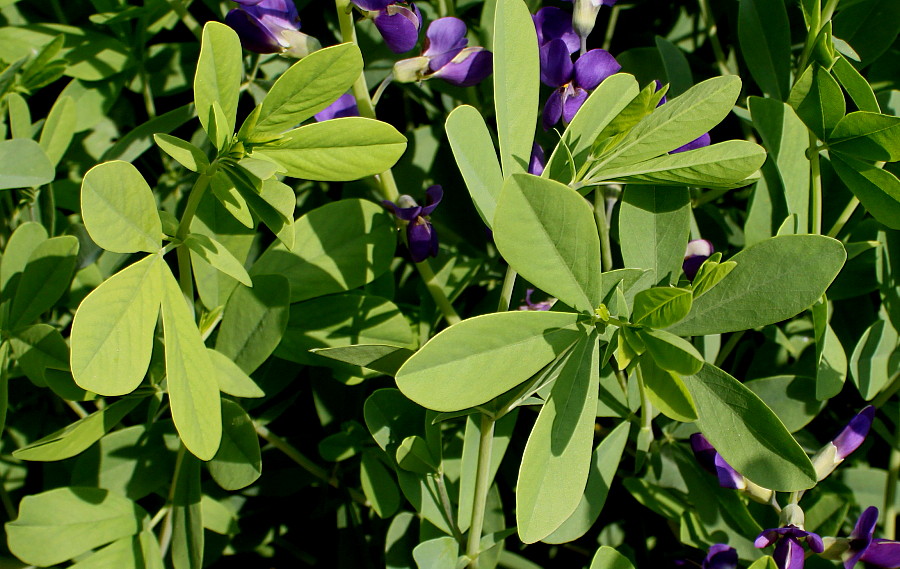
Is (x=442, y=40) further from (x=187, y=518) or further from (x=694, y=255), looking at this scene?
(x=187, y=518)

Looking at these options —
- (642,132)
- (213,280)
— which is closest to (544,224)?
(642,132)

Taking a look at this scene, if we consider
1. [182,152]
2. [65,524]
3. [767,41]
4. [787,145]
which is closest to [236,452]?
[65,524]

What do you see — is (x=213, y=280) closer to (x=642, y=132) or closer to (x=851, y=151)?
(x=642, y=132)

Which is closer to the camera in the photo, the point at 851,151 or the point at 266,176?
the point at 266,176

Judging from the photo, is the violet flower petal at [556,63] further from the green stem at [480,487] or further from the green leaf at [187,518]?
the green leaf at [187,518]

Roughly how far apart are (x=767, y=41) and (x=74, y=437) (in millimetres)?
940

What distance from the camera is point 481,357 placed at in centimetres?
57

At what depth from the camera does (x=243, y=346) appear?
85 cm

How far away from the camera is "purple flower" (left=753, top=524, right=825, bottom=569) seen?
0.75m

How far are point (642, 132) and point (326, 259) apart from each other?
39cm

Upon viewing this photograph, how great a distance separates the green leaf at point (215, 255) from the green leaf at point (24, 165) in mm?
254

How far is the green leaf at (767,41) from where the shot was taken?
94cm

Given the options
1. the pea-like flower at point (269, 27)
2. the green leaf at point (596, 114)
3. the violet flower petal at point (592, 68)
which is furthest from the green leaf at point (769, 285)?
the pea-like flower at point (269, 27)

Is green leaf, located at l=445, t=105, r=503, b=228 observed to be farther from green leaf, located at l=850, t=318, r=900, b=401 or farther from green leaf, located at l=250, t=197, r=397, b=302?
green leaf, located at l=850, t=318, r=900, b=401
